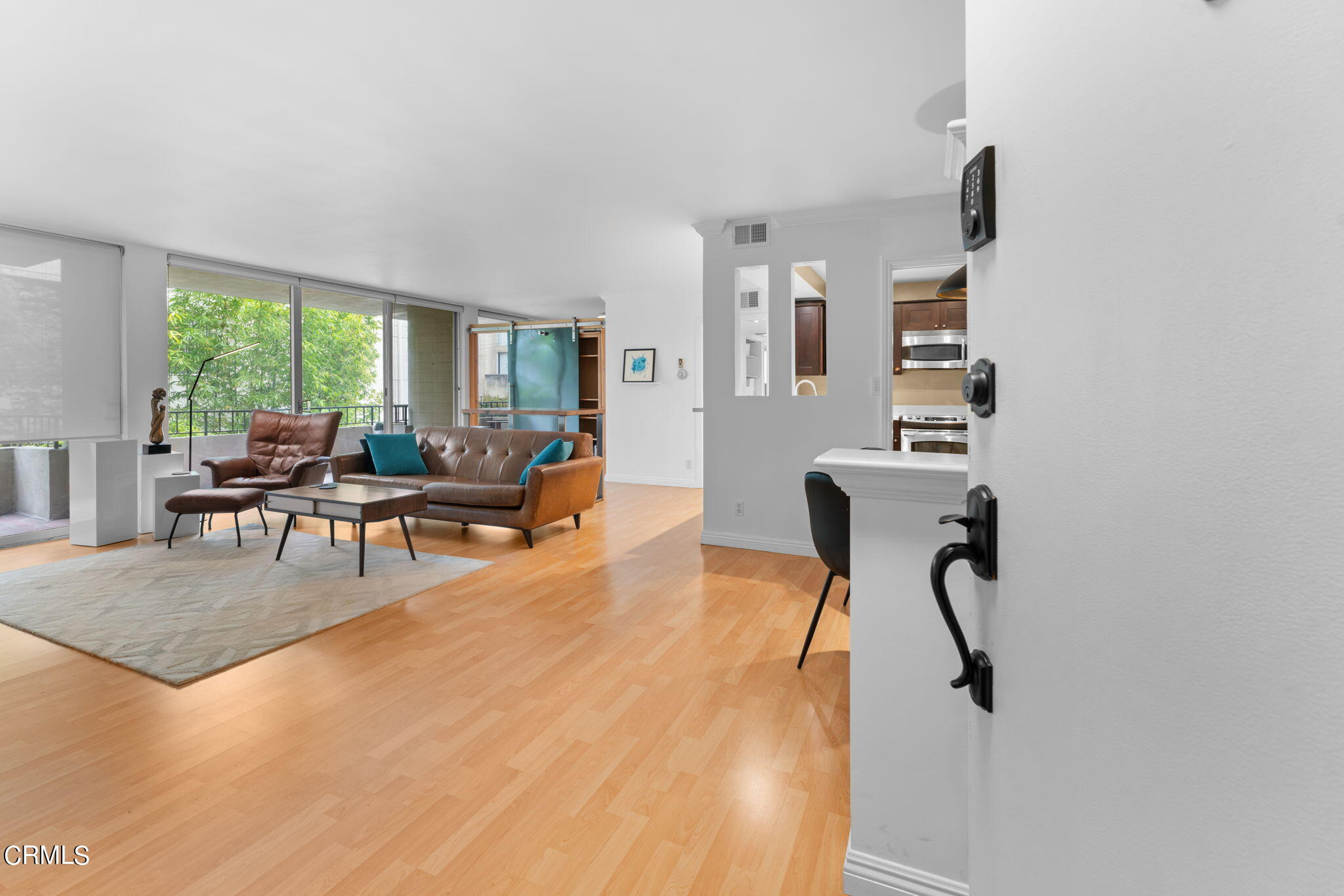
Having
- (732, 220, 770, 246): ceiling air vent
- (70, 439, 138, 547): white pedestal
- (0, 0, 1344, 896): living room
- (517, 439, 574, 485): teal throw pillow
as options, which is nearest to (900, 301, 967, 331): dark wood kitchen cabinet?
(0, 0, 1344, 896): living room

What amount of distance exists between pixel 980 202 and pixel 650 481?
740 centimetres

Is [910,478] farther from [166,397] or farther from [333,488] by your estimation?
[166,397]

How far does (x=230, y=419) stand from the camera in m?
6.49

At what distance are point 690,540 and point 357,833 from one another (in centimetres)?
361

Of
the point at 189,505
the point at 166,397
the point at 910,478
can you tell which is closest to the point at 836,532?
the point at 910,478

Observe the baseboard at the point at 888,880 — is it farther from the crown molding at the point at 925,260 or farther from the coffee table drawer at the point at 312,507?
the crown molding at the point at 925,260

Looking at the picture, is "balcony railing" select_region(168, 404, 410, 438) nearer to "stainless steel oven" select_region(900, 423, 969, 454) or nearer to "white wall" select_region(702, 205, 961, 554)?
"white wall" select_region(702, 205, 961, 554)

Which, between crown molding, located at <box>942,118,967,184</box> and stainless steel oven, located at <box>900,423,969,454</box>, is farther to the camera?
stainless steel oven, located at <box>900,423,969,454</box>

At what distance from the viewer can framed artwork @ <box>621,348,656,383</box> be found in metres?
8.04

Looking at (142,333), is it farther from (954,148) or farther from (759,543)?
(954,148)

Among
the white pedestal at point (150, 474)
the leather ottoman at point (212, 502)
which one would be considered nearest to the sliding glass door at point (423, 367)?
the white pedestal at point (150, 474)

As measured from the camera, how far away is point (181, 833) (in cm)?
170

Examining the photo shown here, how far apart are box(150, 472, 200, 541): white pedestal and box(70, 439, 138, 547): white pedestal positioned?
203 millimetres

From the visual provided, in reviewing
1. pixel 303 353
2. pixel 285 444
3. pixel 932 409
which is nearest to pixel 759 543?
pixel 932 409
